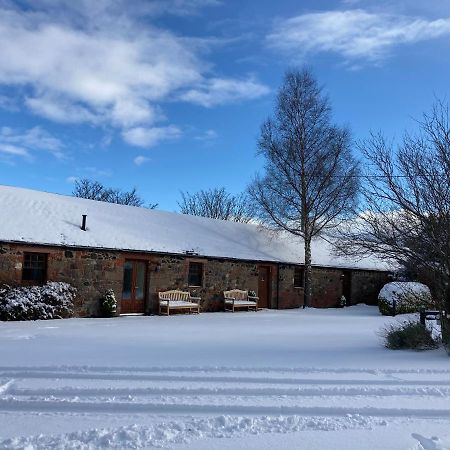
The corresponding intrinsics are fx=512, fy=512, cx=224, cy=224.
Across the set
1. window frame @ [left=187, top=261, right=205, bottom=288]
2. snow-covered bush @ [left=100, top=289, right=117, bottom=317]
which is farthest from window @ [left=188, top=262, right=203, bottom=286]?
snow-covered bush @ [left=100, top=289, right=117, bottom=317]

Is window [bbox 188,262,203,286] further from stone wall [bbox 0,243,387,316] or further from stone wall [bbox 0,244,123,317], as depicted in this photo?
stone wall [bbox 0,244,123,317]

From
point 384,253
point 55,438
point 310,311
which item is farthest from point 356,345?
point 310,311

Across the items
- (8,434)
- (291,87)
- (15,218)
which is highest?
(291,87)

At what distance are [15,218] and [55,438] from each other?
43.9 feet

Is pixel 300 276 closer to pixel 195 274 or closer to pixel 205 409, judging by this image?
pixel 195 274

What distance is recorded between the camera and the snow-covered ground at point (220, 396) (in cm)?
454

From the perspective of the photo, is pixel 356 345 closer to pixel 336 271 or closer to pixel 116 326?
pixel 116 326

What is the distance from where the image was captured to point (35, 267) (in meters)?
15.8

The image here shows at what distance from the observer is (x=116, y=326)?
13820mm

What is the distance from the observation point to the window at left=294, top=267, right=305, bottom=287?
23.6 meters

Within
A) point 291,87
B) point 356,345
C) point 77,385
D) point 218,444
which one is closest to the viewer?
point 218,444

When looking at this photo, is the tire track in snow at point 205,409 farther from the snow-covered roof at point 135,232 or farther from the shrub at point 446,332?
the snow-covered roof at point 135,232

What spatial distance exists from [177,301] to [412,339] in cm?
1070

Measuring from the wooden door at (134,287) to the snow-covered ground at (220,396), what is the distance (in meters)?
7.63
